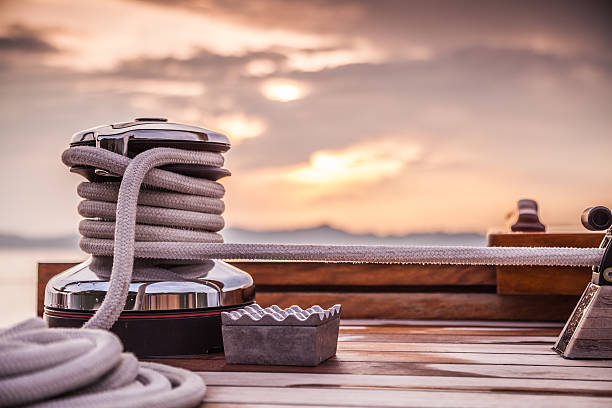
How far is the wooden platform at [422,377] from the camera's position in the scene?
908 mm

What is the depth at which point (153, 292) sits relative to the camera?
51.5 inches

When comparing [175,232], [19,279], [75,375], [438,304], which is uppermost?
[175,232]

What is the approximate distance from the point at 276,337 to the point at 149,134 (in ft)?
1.59

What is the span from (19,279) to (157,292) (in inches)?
273

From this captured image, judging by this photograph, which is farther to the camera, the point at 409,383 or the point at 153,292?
the point at 153,292

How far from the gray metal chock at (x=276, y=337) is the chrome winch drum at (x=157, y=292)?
0.49 ft

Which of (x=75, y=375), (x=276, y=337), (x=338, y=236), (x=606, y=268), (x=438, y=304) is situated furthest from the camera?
(x=338, y=236)

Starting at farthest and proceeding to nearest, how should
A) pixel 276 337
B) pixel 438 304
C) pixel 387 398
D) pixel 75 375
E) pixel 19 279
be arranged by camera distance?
1. pixel 19 279
2. pixel 438 304
3. pixel 276 337
4. pixel 387 398
5. pixel 75 375

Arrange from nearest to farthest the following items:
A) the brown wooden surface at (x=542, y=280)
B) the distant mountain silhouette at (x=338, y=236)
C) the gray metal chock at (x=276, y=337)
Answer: the gray metal chock at (x=276, y=337) → the brown wooden surface at (x=542, y=280) → the distant mountain silhouette at (x=338, y=236)

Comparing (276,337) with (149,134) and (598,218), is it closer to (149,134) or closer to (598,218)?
(149,134)

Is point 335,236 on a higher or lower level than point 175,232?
lower

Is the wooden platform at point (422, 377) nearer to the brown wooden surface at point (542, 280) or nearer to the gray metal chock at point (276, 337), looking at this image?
the gray metal chock at point (276, 337)

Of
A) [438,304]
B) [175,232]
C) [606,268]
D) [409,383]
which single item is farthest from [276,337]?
[438,304]

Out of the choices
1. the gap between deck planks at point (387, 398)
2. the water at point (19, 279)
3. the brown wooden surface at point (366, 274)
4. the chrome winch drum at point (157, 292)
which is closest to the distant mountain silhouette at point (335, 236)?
the water at point (19, 279)
